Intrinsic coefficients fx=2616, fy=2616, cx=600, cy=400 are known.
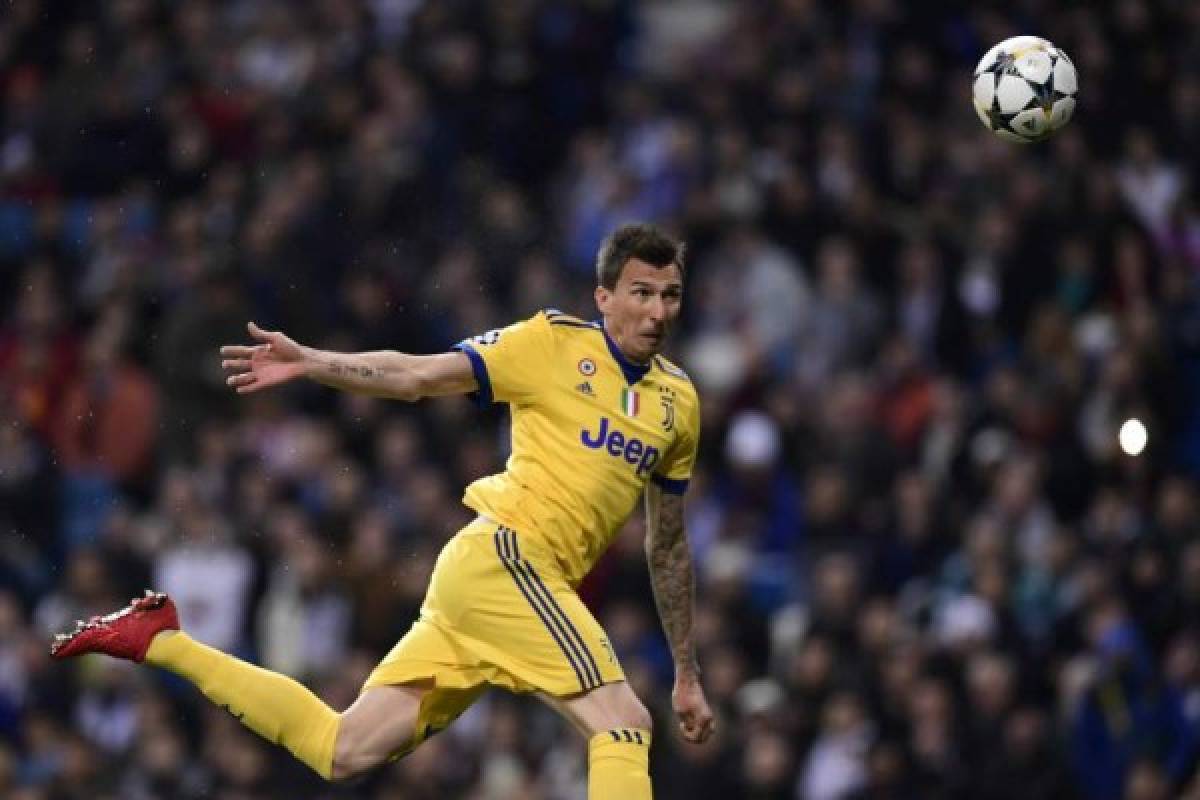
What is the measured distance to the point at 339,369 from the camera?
876 cm

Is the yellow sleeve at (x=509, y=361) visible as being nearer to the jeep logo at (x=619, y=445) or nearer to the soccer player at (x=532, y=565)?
the soccer player at (x=532, y=565)

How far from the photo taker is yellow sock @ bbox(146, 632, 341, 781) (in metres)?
9.31

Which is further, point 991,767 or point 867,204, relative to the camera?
point 867,204

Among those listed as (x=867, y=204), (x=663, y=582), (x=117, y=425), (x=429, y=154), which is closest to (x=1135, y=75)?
(x=867, y=204)

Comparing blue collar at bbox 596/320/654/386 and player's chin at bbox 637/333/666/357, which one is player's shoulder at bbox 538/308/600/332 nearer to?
blue collar at bbox 596/320/654/386

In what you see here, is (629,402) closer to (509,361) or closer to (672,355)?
(509,361)

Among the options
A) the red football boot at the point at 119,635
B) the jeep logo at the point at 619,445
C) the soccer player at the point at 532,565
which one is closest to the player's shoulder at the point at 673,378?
the soccer player at the point at 532,565

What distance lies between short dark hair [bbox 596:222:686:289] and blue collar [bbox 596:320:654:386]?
203 mm

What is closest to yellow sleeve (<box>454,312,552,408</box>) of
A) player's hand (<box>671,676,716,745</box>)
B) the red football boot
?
player's hand (<box>671,676,716,745</box>)

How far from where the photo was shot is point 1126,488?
14.0m

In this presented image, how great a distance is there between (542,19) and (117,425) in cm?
424

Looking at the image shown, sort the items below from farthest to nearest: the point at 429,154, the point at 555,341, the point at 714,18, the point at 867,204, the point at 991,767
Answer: the point at 714,18, the point at 429,154, the point at 867,204, the point at 991,767, the point at 555,341

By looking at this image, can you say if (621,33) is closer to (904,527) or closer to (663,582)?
(904,527)

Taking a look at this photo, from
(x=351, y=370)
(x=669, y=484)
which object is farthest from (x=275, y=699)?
(x=669, y=484)
